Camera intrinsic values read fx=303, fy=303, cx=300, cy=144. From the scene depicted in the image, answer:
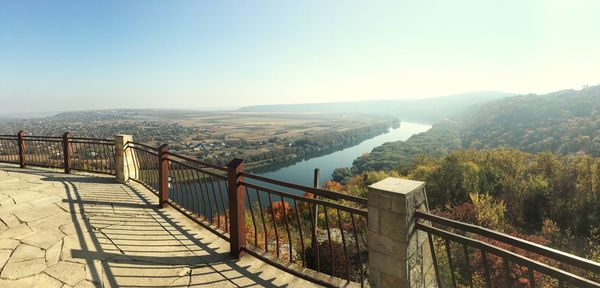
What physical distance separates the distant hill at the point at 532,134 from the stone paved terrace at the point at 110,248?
5006 cm

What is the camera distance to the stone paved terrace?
347 cm

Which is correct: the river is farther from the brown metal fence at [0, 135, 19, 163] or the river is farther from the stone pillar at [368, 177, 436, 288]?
the stone pillar at [368, 177, 436, 288]

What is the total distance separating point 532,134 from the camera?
192ft

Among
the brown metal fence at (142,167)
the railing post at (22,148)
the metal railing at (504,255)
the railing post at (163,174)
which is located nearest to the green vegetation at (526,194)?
the metal railing at (504,255)

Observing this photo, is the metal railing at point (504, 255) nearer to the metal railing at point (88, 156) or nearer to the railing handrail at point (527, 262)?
the railing handrail at point (527, 262)

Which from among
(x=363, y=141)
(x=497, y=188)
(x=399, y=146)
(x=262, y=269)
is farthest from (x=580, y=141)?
(x=363, y=141)

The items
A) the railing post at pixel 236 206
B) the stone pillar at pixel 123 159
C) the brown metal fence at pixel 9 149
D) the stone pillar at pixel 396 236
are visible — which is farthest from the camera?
the brown metal fence at pixel 9 149

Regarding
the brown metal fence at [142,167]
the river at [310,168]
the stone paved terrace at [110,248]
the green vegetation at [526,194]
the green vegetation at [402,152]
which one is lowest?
the river at [310,168]

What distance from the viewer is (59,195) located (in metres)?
6.52

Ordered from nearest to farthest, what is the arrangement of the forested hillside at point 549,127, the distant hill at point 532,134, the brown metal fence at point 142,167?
the brown metal fence at point 142,167 → the forested hillside at point 549,127 → the distant hill at point 532,134

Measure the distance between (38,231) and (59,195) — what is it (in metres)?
2.23

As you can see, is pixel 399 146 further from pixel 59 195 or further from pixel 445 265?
pixel 59 195

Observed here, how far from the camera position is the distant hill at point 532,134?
4684 cm

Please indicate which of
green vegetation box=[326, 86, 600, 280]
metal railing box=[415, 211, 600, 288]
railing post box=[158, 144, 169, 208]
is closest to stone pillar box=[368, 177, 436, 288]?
metal railing box=[415, 211, 600, 288]
